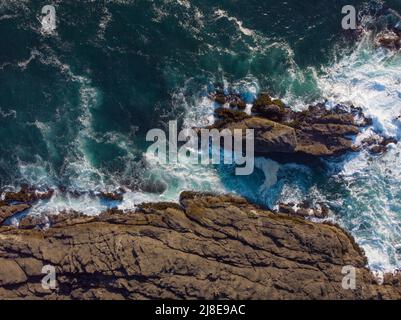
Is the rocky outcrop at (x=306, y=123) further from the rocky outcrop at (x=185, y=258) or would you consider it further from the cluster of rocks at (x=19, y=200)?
the cluster of rocks at (x=19, y=200)

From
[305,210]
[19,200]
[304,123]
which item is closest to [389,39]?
[304,123]

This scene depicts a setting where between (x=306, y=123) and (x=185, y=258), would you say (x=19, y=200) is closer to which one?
(x=185, y=258)

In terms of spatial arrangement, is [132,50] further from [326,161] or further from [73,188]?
[326,161]

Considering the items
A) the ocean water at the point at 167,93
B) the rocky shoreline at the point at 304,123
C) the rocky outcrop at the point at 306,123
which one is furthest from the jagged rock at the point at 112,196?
the rocky outcrop at the point at 306,123

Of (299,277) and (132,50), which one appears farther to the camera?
(132,50)

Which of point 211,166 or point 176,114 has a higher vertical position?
point 176,114
